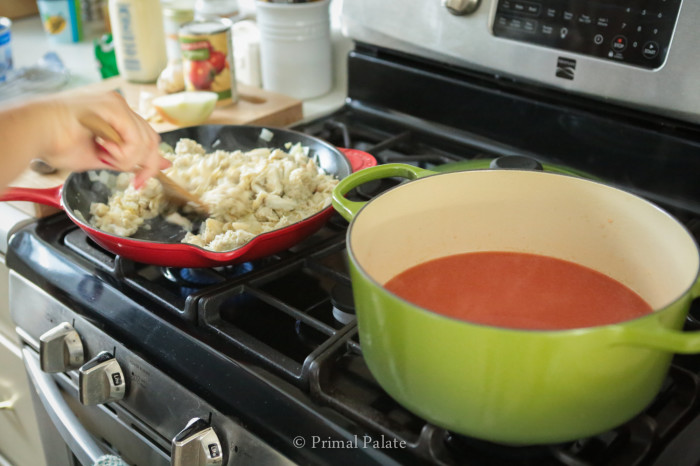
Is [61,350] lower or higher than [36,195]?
lower

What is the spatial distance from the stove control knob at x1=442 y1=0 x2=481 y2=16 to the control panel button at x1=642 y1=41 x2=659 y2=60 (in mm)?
216

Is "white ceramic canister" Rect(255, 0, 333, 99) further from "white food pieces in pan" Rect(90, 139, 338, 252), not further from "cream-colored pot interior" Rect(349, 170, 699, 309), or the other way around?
"cream-colored pot interior" Rect(349, 170, 699, 309)

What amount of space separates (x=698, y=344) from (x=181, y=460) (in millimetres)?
404

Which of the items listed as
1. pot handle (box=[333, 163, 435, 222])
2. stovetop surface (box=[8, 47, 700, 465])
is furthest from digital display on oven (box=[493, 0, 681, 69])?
pot handle (box=[333, 163, 435, 222])

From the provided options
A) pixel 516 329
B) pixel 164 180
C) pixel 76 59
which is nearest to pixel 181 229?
pixel 164 180

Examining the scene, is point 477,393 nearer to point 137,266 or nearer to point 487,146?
point 137,266

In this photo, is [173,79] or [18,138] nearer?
[18,138]

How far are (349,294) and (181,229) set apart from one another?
Answer: 0.82 ft

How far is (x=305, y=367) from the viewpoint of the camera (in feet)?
1.86

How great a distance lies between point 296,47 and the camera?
47.4 inches

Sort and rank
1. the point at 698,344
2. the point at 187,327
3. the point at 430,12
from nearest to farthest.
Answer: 1. the point at 698,344
2. the point at 187,327
3. the point at 430,12

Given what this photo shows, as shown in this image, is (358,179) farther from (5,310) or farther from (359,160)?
(5,310)

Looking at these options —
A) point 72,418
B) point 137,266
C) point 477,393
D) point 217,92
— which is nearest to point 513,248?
point 477,393

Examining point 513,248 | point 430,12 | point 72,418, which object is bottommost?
point 72,418
